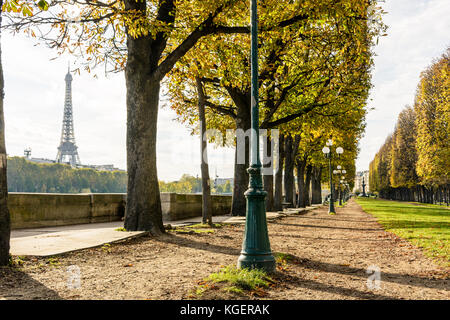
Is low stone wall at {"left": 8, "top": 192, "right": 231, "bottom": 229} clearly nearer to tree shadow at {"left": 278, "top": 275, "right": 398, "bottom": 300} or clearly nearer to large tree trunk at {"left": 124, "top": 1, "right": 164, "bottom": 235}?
large tree trunk at {"left": 124, "top": 1, "right": 164, "bottom": 235}

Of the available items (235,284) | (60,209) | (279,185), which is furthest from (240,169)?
(235,284)

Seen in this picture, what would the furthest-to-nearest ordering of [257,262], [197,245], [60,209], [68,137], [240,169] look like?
[68,137], [240,169], [60,209], [197,245], [257,262]

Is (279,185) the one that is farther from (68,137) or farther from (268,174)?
(68,137)

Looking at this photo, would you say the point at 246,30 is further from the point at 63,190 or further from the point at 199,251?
the point at 63,190

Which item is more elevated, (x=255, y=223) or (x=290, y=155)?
(x=290, y=155)

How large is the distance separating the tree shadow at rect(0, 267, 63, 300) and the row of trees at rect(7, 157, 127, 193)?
260 feet

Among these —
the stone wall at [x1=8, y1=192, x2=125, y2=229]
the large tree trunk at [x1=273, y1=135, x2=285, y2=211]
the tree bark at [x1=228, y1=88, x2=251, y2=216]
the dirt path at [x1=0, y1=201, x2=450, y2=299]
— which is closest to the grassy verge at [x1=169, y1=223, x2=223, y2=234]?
the dirt path at [x1=0, y1=201, x2=450, y2=299]

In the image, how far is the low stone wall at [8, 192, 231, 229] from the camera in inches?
496

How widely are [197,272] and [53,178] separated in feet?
308

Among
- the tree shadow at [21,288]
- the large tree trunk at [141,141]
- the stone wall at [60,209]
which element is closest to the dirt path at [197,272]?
the tree shadow at [21,288]

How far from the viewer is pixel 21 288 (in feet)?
16.5

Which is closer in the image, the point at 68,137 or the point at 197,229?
the point at 197,229
